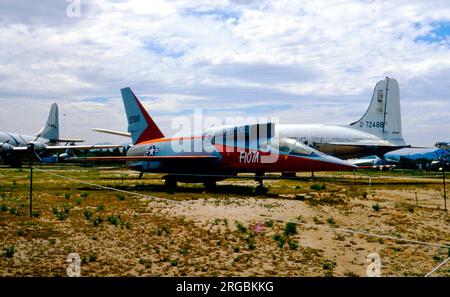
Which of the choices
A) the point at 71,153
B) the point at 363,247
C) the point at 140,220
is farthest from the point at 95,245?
the point at 71,153

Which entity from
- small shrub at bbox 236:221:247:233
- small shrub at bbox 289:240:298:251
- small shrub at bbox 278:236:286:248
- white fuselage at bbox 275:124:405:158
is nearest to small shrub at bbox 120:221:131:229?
small shrub at bbox 236:221:247:233

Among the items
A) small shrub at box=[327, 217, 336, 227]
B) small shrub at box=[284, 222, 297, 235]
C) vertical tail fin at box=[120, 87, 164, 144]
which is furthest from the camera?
vertical tail fin at box=[120, 87, 164, 144]

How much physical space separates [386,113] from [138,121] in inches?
679

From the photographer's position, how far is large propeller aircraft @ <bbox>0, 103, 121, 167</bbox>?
128 feet

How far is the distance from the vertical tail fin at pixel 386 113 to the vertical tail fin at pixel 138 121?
15.4 metres

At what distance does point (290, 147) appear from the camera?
690 inches

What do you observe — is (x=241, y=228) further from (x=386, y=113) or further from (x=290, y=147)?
(x=386, y=113)

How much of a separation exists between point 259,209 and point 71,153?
63.9 metres

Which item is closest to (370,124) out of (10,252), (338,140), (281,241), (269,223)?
(338,140)

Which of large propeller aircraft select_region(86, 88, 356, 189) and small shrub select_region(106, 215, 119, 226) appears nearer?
small shrub select_region(106, 215, 119, 226)

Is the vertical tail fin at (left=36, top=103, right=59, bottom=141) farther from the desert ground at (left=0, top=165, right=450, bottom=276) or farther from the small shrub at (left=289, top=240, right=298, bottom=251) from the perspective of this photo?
the small shrub at (left=289, top=240, right=298, bottom=251)

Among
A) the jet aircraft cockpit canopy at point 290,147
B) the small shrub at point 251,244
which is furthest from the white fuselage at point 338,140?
the small shrub at point 251,244

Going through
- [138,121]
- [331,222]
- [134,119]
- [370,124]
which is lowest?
[331,222]

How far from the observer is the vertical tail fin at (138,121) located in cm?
2505
